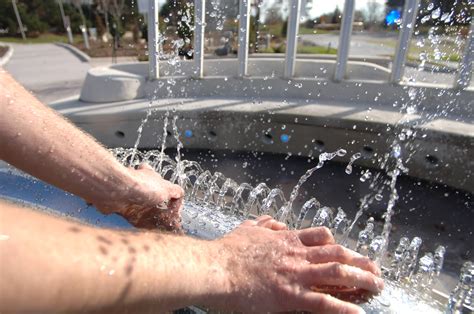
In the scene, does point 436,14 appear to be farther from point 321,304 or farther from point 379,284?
point 321,304

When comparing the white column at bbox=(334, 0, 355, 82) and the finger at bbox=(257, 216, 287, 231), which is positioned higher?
the white column at bbox=(334, 0, 355, 82)

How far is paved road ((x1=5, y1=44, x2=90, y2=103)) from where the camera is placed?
1002cm

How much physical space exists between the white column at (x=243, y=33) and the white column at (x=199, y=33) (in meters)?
0.57

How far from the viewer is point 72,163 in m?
1.51

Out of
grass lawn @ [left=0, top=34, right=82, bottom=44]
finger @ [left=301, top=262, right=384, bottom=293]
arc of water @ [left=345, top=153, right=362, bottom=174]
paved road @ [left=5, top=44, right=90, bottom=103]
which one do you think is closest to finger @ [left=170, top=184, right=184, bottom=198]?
finger @ [left=301, top=262, right=384, bottom=293]

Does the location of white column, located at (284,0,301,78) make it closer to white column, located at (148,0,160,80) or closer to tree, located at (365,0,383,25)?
tree, located at (365,0,383,25)

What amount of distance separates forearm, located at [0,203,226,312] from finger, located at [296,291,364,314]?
10.0 inches

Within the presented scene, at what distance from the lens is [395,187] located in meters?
4.54

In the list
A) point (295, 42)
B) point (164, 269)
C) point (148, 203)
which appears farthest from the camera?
point (295, 42)

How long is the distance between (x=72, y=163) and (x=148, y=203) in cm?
34

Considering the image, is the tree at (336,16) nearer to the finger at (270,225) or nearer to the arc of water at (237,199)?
the arc of water at (237,199)

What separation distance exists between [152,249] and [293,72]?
5468 millimetres

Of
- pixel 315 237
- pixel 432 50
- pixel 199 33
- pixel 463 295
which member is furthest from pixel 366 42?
pixel 315 237

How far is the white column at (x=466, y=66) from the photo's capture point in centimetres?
477
